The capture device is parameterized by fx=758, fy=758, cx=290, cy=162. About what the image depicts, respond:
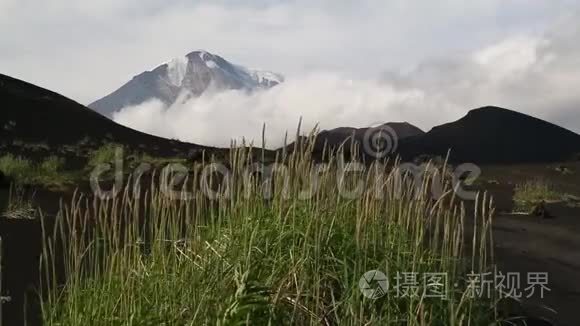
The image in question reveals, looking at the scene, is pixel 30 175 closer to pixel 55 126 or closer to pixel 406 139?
pixel 55 126

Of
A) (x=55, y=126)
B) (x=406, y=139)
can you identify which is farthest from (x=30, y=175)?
(x=406, y=139)

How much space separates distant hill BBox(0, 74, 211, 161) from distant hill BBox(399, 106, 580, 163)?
861cm

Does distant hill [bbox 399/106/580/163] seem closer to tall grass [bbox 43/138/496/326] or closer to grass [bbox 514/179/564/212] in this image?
grass [bbox 514/179/564/212]

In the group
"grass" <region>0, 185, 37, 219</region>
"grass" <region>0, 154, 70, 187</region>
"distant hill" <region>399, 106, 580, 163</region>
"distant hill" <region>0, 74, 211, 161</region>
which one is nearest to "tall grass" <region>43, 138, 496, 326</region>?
"grass" <region>0, 185, 37, 219</region>

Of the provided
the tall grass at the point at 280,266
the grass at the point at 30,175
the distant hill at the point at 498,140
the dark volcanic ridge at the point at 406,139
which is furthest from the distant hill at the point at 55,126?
the tall grass at the point at 280,266

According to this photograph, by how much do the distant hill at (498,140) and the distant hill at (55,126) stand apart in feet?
28.3

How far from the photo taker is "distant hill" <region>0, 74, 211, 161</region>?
21.7 m

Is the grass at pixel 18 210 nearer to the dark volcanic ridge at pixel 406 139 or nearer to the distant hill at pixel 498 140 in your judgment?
the dark volcanic ridge at pixel 406 139

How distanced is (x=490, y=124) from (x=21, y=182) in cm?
2385

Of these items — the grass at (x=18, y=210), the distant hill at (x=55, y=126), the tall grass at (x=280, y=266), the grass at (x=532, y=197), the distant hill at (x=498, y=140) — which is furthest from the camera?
the distant hill at (x=498, y=140)

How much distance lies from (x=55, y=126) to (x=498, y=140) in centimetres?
1600

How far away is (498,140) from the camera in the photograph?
94.0 ft

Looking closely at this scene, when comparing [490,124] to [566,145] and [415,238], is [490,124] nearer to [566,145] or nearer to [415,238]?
[566,145]

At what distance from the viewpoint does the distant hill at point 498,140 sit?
2709cm
